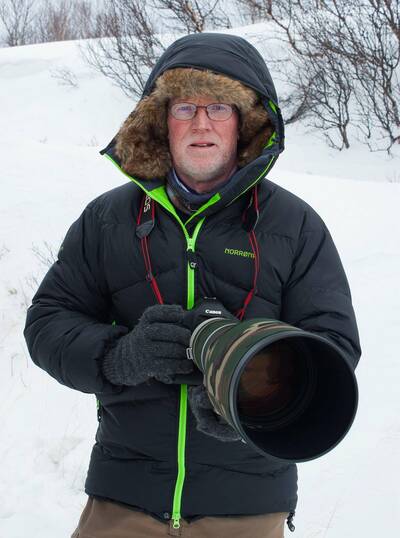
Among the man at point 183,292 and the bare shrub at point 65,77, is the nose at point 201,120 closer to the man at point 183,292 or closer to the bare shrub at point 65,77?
the man at point 183,292

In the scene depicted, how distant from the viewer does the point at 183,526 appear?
143cm

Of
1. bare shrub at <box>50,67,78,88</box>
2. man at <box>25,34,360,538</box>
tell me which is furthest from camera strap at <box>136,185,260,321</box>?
bare shrub at <box>50,67,78,88</box>

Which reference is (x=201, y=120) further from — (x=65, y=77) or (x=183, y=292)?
(x=65, y=77)

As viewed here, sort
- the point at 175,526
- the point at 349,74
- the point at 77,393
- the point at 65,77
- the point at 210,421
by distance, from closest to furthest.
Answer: the point at 210,421 → the point at 175,526 → the point at 77,393 → the point at 349,74 → the point at 65,77

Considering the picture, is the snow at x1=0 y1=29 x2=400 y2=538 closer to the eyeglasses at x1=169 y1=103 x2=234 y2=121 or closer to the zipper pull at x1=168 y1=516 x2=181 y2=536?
the zipper pull at x1=168 y1=516 x2=181 y2=536

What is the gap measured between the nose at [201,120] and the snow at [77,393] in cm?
165

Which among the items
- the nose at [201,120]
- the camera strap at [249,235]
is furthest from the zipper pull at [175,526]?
the nose at [201,120]

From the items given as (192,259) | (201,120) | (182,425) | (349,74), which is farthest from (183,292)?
(349,74)

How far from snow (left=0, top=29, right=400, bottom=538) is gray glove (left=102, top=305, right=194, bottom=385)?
1386 millimetres

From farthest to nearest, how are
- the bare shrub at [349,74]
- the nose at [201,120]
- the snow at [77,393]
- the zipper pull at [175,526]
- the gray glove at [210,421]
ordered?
the bare shrub at [349,74] < the snow at [77,393] < the nose at [201,120] < the zipper pull at [175,526] < the gray glove at [210,421]

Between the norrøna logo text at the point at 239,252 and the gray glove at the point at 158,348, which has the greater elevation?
the norrøna logo text at the point at 239,252

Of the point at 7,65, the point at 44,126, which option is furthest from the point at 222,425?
the point at 7,65

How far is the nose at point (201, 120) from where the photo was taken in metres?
1.55

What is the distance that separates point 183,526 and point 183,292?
55cm
